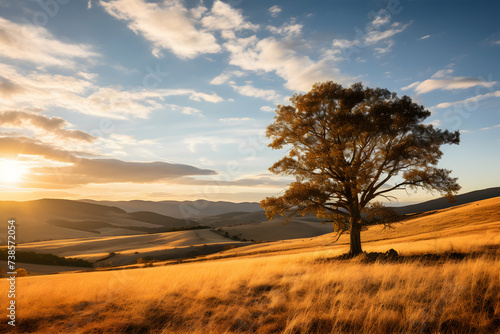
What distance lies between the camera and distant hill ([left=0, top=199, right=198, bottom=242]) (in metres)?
87.0

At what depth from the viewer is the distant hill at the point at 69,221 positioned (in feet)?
285

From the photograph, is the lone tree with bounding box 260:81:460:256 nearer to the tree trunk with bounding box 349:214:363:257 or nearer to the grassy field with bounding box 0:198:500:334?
the tree trunk with bounding box 349:214:363:257

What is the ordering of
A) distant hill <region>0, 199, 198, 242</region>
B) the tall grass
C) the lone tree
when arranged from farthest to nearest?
distant hill <region>0, 199, 198, 242</region>
the lone tree
the tall grass

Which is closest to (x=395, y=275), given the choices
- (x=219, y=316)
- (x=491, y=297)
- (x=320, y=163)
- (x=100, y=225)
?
(x=491, y=297)

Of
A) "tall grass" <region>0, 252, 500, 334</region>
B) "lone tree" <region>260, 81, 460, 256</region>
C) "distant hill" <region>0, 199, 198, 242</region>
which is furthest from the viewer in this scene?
"distant hill" <region>0, 199, 198, 242</region>

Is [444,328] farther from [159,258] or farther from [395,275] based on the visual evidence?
[159,258]

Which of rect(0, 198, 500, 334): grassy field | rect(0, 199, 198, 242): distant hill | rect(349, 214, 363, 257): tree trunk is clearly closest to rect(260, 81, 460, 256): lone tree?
rect(349, 214, 363, 257): tree trunk

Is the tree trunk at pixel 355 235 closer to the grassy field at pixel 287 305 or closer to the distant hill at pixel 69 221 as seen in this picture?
the grassy field at pixel 287 305

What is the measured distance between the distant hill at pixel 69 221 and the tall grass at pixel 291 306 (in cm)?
9268

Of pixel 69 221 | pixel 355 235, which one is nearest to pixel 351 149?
pixel 355 235

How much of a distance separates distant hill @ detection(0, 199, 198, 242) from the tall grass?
9268cm

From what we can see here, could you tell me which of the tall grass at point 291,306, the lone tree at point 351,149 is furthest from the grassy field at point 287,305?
the lone tree at point 351,149

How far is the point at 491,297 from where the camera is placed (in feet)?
17.6

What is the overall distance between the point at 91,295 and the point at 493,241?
18.6 meters
